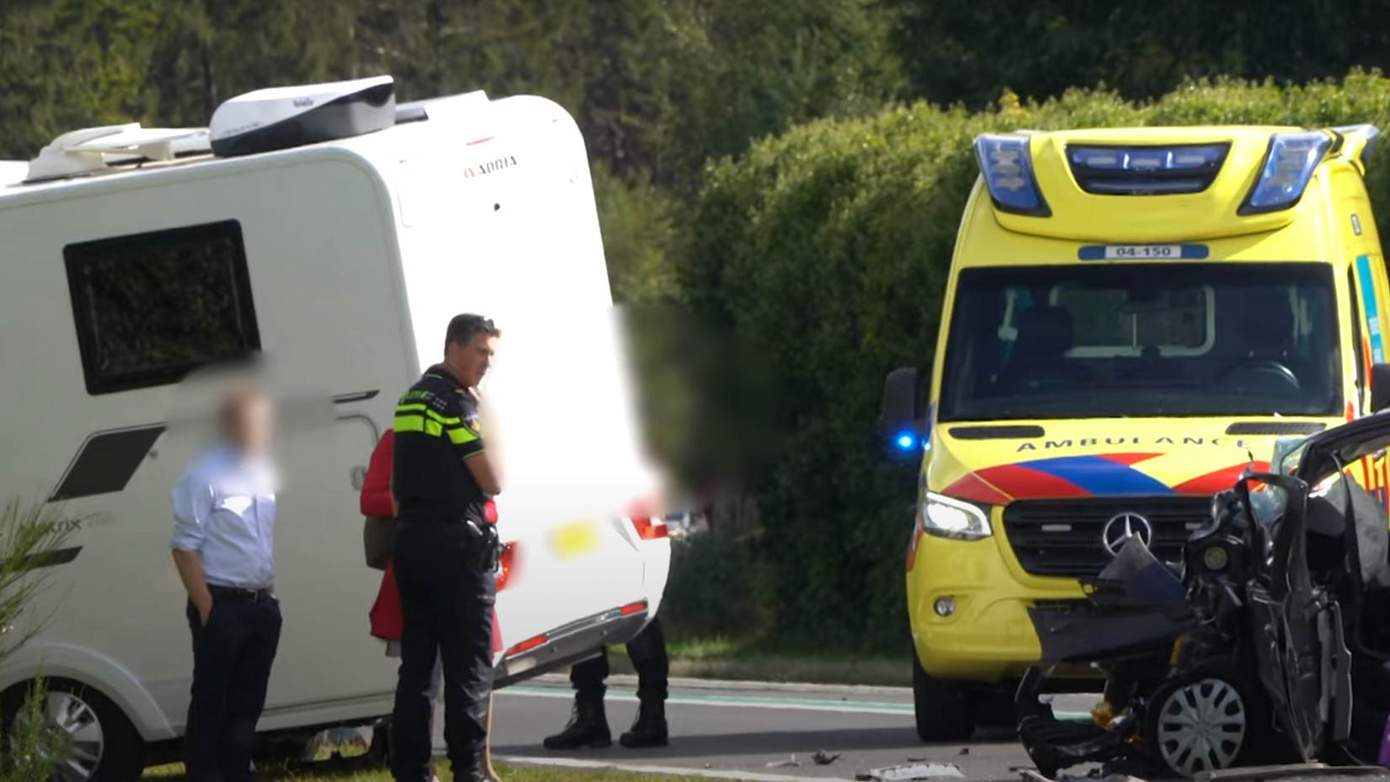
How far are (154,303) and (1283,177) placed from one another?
5.02 m

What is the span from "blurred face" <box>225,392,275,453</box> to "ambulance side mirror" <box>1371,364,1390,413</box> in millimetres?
4582

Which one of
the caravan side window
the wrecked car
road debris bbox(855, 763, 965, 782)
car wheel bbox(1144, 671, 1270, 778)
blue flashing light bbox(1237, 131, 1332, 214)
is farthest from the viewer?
blue flashing light bbox(1237, 131, 1332, 214)

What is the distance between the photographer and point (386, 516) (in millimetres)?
9586

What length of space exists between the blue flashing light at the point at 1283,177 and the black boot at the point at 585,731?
12.5 feet

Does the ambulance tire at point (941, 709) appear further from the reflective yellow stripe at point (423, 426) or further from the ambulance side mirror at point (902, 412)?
the reflective yellow stripe at point (423, 426)

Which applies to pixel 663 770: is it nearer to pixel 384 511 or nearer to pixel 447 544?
pixel 384 511

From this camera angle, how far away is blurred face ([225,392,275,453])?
9672mm

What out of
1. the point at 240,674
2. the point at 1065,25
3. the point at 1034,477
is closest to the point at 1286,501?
the point at 1034,477

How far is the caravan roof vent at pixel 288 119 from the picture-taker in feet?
34.2

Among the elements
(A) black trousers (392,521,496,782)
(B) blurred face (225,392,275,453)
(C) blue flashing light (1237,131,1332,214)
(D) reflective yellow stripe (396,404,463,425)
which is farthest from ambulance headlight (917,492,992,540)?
(B) blurred face (225,392,275,453)

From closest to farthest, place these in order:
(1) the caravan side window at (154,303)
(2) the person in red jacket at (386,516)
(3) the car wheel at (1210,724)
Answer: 1. (3) the car wheel at (1210,724)
2. (2) the person in red jacket at (386,516)
3. (1) the caravan side window at (154,303)

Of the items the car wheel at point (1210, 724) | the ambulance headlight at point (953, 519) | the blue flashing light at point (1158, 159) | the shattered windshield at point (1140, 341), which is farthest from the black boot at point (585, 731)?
the car wheel at point (1210, 724)

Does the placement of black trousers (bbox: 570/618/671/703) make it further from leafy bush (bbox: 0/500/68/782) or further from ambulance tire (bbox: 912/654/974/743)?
leafy bush (bbox: 0/500/68/782)

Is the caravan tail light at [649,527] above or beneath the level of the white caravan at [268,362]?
beneath
